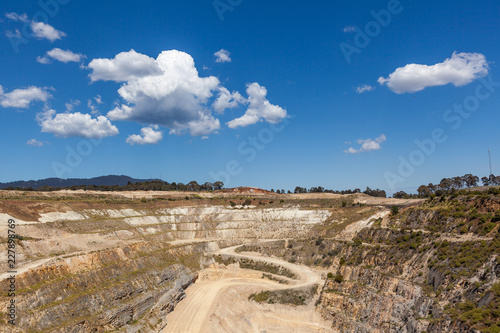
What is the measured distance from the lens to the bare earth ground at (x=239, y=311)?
5000 cm

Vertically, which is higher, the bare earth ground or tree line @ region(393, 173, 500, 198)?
tree line @ region(393, 173, 500, 198)

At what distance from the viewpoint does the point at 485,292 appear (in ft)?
108

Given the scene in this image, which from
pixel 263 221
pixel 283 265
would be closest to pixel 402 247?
pixel 283 265

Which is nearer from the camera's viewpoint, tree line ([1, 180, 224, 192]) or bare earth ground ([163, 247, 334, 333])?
bare earth ground ([163, 247, 334, 333])

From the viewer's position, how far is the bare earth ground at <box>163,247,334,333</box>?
50.0m

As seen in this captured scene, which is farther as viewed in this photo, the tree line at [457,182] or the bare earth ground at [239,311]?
the tree line at [457,182]

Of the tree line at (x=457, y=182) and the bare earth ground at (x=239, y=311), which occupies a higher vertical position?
the tree line at (x=457, y=182)

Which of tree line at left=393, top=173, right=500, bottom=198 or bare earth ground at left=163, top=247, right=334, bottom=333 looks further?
tree line at left=393, top=173, right=500, bottom=198

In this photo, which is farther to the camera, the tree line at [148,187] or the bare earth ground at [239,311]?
the tree line at [148,187]

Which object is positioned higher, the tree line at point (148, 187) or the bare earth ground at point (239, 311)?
the tree line at point (148, 187)

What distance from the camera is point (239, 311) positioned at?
182 ft

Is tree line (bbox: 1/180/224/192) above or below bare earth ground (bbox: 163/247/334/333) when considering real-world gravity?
above

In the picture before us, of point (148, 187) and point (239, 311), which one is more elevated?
point (148, 187)

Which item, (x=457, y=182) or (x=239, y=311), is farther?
(x=457, y=182)
